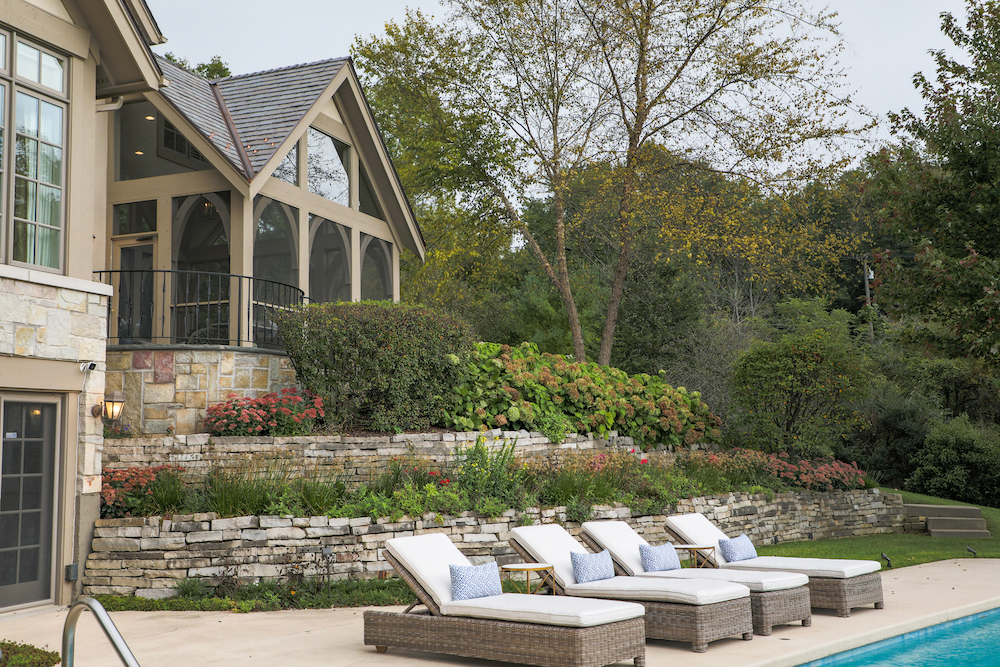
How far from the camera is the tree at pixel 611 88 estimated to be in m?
17.7

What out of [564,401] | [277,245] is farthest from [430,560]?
[277,245]

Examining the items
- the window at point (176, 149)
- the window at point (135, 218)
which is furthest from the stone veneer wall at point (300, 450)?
the window at point (176, 149)

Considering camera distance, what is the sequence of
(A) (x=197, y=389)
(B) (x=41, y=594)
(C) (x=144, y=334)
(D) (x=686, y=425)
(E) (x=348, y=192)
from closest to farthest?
(B) (x=41, y=594)
(A) (x=197, y=389)
(C) (x=144, y=334)
(D) (x=686, y=425)
(E) (x=348, y=192)

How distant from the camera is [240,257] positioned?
13.2m

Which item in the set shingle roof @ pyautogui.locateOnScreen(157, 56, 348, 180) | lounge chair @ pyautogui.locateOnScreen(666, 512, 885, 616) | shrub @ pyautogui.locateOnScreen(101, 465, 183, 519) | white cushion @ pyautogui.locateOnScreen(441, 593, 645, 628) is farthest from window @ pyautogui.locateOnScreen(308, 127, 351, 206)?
white cushion @ pyautogui.locateOnScreen(441, 593, 645, 628)

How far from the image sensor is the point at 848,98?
1750 centimetres

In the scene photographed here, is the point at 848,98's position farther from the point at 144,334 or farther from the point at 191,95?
the point at 144,334

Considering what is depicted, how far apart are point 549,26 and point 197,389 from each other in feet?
38.1

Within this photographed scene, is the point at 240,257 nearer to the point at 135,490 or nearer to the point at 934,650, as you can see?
the point at 135,490

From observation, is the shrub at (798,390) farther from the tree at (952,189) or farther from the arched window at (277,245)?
the arched window at (277,245)

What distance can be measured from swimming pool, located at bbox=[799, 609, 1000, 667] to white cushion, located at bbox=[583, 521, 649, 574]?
197cm

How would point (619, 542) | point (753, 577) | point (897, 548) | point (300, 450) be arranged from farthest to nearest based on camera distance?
point (897, 548) < point (300, 450) < point (619, 542) < point (753, 577)

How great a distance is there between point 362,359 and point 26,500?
4.25 m

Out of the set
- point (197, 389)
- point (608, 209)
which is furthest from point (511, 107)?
point (197, 389)
